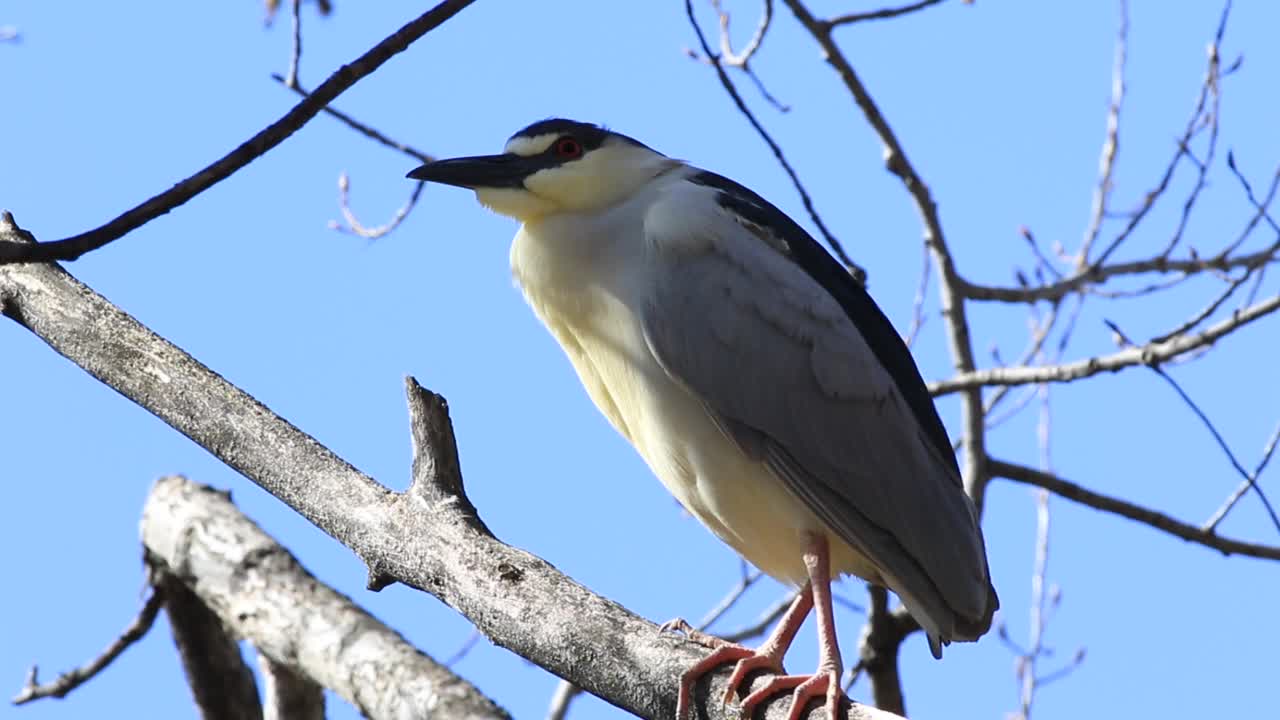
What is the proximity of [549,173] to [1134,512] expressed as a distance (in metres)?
2.18

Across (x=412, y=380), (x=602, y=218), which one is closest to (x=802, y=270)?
(x=602, y=218)

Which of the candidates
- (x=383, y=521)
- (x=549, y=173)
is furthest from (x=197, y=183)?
(x=549, y=173)

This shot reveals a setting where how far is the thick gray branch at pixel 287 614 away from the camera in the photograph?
328 cm

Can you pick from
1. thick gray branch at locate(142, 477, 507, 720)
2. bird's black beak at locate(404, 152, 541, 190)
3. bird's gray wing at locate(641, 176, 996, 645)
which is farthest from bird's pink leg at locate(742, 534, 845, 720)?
bird's black beak at locate(404, 152, 541, 190)

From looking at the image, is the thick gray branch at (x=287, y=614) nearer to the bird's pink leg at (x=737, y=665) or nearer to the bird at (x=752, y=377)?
the bird's pink leg at (x=737, y=665)

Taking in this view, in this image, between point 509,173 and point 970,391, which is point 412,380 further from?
point 970,391

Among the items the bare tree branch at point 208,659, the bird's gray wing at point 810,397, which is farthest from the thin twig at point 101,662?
the bird's gray wing at point 810,397

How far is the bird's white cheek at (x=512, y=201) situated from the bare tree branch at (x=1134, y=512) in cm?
180

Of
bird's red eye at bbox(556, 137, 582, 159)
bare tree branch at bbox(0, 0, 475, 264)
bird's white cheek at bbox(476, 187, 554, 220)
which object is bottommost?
bare tree branch at bbox(0, 0, 475, 264)

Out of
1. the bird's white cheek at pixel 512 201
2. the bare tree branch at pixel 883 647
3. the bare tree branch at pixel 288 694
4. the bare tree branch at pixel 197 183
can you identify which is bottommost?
the bare tree branch at pixel 288 694

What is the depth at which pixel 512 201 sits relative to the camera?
4.53 meters

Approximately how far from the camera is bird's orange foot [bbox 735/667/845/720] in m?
3.29

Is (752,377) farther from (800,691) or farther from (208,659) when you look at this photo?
(208,659)

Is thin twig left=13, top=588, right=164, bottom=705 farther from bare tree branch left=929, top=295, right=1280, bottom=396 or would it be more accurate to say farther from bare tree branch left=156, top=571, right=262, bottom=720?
bare tree branch left=929, top=295, right=1280, bottom=396
